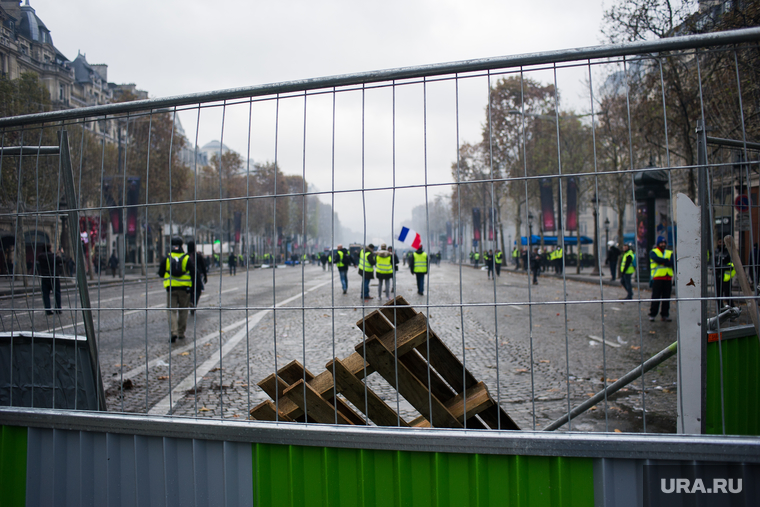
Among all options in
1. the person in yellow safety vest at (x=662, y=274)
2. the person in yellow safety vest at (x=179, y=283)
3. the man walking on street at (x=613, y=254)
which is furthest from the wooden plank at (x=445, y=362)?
the man walking on street at (x=613, y=254)

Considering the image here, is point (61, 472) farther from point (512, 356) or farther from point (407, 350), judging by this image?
point (512, 356)

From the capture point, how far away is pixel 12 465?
245cm

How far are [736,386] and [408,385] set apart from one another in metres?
1.74

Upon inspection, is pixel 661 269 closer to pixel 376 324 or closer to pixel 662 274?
pixel 662 274

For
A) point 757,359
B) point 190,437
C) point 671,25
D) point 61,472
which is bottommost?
point 61,472

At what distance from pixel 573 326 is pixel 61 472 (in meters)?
8.89

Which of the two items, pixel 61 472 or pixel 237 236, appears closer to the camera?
pixel 61 472

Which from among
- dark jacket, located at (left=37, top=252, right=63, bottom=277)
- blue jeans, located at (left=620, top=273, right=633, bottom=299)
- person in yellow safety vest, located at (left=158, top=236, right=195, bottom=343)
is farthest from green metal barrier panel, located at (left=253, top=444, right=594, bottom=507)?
blue jeans, located at (left=620, top=273, right=633, bottom=299)

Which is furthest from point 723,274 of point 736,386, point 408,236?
point 408,236

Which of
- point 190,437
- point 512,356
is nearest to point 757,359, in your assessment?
point 190,437

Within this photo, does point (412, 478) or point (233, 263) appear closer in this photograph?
point (412, 478)

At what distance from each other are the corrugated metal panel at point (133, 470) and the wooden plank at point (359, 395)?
0.46 meters

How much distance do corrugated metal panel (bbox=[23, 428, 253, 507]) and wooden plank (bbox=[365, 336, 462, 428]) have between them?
2.04 feet

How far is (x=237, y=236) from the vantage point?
11.3 ft
